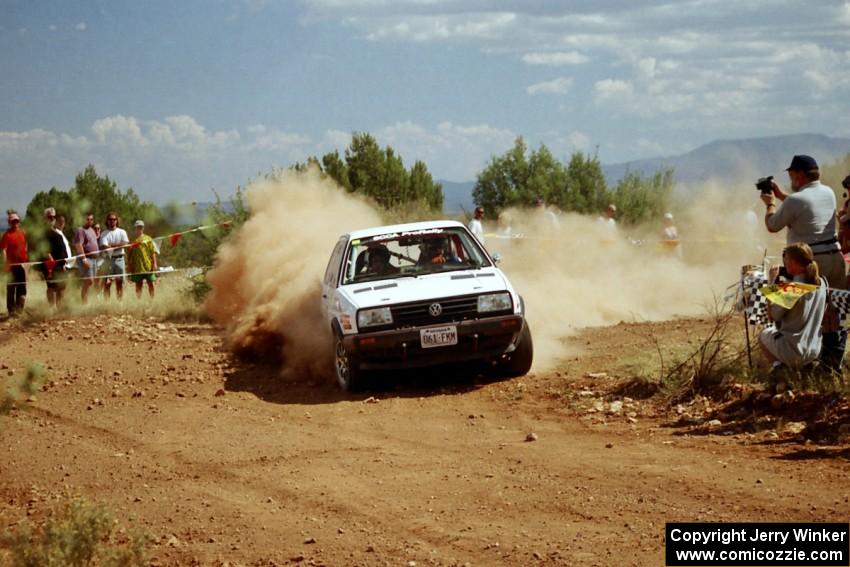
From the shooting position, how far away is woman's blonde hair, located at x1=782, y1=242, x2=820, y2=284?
8961mm

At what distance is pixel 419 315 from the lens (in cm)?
1123

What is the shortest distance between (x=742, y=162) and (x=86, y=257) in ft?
89.1

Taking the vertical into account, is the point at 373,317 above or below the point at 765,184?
below

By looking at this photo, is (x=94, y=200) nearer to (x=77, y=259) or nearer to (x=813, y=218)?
(x=77, y=259)

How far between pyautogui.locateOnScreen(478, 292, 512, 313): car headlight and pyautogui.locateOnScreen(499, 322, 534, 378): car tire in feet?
1.25

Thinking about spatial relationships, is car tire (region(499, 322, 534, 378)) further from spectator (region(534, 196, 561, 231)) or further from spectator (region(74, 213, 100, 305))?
spectator (region(534, 196, 561, 231))

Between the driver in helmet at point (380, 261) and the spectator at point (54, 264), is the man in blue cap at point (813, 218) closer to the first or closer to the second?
the driver in helmet at point (380, 261)

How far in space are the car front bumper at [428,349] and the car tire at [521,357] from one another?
272 millimetres

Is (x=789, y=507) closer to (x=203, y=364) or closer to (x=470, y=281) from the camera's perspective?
(x=470, y=281)

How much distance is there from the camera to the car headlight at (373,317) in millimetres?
11164

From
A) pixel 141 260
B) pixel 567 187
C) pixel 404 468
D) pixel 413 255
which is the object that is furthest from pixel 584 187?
pixel 404 468

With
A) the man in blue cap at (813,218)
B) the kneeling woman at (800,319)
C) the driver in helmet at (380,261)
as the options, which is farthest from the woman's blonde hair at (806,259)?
the driver in helmet at (380,261)

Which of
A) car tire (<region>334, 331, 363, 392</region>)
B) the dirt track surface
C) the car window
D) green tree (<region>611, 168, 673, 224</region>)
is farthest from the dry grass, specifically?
green tree (<region>611, 168, 673, 224</region>)

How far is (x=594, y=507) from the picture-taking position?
674 cm
